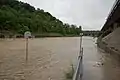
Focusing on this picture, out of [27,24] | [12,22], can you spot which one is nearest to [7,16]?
[12,22]

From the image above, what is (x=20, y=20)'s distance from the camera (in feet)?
438

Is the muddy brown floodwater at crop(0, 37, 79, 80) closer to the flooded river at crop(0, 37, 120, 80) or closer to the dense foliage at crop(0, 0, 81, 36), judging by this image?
the flooded river at crop(0, 37, 120, 80)

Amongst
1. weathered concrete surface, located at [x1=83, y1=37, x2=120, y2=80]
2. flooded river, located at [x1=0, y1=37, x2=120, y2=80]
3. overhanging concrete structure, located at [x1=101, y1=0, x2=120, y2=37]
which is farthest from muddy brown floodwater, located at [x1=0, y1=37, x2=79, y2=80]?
overhanging concrete structure, located at [x1=101, y1=0, x2=120, y2=37]

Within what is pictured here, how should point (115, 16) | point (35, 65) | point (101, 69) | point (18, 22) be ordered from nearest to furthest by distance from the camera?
point (101, 69) → point (35, 65) → point (115, 16) → point (18, 22)

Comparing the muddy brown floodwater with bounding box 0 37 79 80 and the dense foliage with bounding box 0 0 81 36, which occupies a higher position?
the dense foliage with bounding box 0 0 81 36

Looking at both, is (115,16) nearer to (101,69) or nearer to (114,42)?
(114,42)

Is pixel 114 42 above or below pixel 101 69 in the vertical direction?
above

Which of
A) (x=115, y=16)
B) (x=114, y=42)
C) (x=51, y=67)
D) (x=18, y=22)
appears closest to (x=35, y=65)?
(x=51, y=67)

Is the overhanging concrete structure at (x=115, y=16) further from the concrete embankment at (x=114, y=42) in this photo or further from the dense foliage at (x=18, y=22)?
the dense foliage at (x=18, y=22)

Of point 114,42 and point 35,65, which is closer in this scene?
point 35,65

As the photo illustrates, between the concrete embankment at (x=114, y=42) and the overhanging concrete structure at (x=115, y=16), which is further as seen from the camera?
the concrete embankment at (x=114, y=42)

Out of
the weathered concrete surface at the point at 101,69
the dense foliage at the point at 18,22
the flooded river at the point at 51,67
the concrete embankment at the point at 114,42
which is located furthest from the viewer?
the dense foliage at the point at 18,22

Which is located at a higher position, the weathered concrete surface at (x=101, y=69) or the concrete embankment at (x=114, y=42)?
the concrete embankment at (x=114, y=42)

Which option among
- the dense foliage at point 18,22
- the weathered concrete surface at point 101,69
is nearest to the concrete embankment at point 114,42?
the weathered concrete surface at point 101,69
